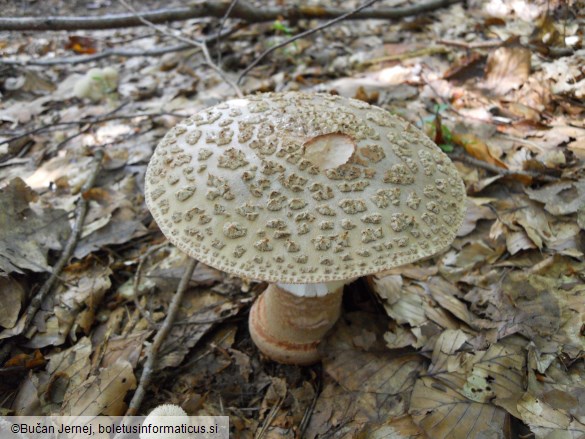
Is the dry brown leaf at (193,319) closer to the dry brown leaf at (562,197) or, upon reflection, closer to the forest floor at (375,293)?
the forest floor at (375,293)

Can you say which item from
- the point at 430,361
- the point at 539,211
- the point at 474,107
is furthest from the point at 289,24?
the point at 430,361

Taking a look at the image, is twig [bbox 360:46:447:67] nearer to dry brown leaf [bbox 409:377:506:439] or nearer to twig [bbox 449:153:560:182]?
twig [bbox 449:153:560:182]

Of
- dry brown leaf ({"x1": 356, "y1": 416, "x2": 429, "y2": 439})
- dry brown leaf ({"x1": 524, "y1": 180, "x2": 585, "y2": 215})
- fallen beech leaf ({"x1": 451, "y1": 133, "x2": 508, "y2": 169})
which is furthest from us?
fallen beech leaf ({"x1": 451, "y1": 133, "x2": 508, "y2": 169})

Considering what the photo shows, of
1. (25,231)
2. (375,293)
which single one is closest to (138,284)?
(25,231)

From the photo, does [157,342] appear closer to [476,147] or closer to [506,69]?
[476,147]

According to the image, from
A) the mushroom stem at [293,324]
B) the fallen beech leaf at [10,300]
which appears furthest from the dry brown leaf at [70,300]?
the mushroom stem at [293,324]

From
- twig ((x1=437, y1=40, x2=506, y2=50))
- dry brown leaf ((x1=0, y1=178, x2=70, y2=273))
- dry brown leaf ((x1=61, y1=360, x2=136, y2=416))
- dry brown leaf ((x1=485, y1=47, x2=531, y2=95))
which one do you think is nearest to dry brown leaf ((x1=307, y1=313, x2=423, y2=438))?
dry brown leaf ((x1=61, y1=360, x2=136, y2=416))
